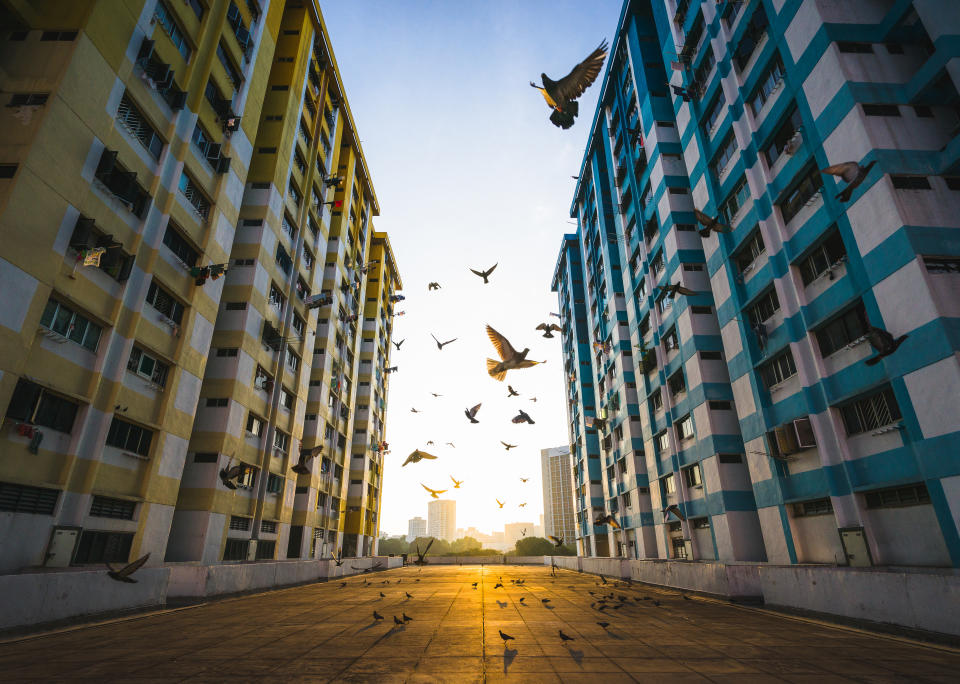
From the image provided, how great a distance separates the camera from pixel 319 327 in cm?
4084

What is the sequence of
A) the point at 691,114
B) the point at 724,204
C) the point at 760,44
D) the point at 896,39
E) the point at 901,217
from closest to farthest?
the point at 901,217 → the point at 896,39 → the point at 760,44 → the point at 724,204 → the point at 691,114

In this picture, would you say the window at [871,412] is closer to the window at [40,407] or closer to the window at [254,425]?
the window at [40,407]

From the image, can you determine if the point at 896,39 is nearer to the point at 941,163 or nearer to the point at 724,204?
the point at 941,163

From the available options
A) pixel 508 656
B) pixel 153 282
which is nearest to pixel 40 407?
pixel 153 282

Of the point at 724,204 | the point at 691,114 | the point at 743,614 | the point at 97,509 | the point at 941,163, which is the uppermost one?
the point at 691,114

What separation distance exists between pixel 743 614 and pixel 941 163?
1538 centimetres

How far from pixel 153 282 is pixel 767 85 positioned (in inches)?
1167

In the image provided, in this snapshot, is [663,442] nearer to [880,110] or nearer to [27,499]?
[880,110]

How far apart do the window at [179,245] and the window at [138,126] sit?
317 centimetres

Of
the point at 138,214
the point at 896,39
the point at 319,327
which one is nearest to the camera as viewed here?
the point at 896,39

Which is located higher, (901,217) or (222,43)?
(222,43)

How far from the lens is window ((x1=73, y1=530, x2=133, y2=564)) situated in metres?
16.3

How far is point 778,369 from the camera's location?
2080 centimetres

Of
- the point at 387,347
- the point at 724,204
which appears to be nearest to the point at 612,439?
the point at 724,204
